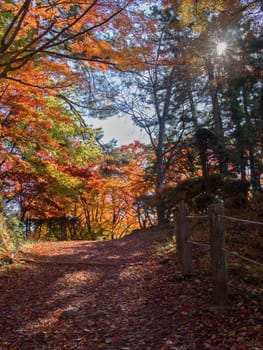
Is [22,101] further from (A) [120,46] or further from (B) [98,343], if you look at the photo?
(B) [98,343]

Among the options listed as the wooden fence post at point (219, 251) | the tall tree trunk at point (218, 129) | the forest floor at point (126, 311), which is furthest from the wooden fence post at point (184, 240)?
the tall tree trunk at point (218, 129)

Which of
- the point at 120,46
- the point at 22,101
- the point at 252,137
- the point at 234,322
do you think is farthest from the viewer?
the point at 252,137

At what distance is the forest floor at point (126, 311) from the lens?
9.81 feet

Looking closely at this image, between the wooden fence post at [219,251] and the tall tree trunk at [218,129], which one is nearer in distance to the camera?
the wooden fence post at [219,251]

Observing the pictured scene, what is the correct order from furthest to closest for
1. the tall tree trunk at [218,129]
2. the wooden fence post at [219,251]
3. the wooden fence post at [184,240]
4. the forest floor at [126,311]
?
the tall tree trunk at [218,129]
the wooden fence post at [184,240]
the wooden fence post at [219,251]
the forest floor at [126,311]

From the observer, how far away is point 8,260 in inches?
262

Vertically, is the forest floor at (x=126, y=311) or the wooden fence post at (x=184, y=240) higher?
the wooden fence post at (x=184, y=240)

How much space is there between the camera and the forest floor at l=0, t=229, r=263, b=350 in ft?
9.81

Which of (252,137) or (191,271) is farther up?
(252,137)

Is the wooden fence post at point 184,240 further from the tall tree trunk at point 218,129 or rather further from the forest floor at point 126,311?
the tall tree trunk at point 218,129

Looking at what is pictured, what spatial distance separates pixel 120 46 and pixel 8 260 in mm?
4987

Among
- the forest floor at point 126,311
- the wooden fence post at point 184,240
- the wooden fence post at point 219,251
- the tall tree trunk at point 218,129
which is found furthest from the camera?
the tall tree trunk at point 218,129

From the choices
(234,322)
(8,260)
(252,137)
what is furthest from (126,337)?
(252,137)

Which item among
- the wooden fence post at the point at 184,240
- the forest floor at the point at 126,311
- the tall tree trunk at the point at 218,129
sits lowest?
the forest floor at the point at 126,311
